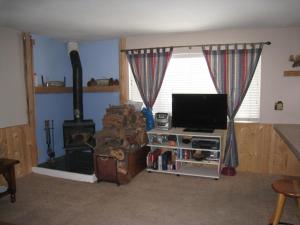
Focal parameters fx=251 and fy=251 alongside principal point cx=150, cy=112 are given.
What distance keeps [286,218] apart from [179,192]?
127cm

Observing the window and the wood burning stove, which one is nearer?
the window

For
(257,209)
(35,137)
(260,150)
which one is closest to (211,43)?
(260,150)

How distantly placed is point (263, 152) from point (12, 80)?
407cm

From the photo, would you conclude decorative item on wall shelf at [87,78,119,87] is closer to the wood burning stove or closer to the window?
the wood burning stove

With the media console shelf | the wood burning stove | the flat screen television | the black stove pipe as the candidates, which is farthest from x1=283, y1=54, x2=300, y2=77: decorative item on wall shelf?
the black stove pipe

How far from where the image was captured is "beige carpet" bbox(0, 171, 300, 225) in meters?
2.70

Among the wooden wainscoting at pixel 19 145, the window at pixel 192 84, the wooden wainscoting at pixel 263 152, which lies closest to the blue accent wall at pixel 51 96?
the wooden wainscoting at pixel 19 145

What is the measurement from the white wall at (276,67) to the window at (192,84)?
0.43 ft

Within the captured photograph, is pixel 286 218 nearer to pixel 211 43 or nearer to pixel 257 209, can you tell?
pixel 257 209

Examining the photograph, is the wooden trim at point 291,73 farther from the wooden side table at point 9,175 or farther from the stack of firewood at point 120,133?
the wooden side table at point 9,175

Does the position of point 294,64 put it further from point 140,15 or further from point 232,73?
point 140,15

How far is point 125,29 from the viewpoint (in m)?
3.88

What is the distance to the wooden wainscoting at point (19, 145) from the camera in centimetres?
375

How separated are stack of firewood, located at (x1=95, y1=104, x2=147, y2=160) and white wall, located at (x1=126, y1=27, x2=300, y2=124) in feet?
6.05
